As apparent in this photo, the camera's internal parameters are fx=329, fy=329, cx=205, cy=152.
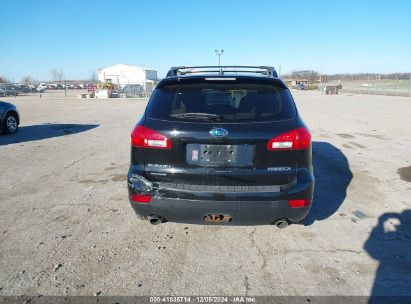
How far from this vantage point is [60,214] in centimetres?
432

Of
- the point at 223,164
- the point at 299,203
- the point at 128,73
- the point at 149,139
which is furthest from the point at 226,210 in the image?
the point at 128,73

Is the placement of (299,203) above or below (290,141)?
below

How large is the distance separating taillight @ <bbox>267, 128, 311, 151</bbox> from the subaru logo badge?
1.37ft

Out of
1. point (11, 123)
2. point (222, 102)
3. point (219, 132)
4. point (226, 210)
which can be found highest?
point (222, 102)

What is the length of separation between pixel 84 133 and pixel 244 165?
9.62 m

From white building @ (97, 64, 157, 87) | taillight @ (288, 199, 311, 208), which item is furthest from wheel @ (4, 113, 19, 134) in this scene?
white building @ (97, 64, 157, 87)

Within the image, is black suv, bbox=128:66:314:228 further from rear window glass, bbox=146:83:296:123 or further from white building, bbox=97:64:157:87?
white building, bbox=97:64:157:87

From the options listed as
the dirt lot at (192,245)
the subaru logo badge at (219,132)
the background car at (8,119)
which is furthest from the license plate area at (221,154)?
the background car at (8,119)

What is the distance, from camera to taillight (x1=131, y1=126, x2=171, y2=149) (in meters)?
3.09

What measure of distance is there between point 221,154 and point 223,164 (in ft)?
0.31

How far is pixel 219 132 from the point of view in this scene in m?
2.98

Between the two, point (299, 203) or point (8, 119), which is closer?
point (299, 203)

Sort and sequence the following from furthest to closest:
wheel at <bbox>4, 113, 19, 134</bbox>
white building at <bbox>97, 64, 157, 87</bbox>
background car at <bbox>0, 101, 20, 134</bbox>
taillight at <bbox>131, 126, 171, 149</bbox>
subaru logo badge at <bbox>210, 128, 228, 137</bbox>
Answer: white building at <bbox>97, 64, 157, 87</bbox>
wheel at <bbox>4, 113, 19, 134</bbox>
background car at <bbox>0, 101, 20, 134</bbox>
taillight at <bbox>131, 126, 171, 149</bbox>
subaru logo badge at <bbox>210, 128, 228, 137</bbox>

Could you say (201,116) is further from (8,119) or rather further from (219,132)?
(8,119)
